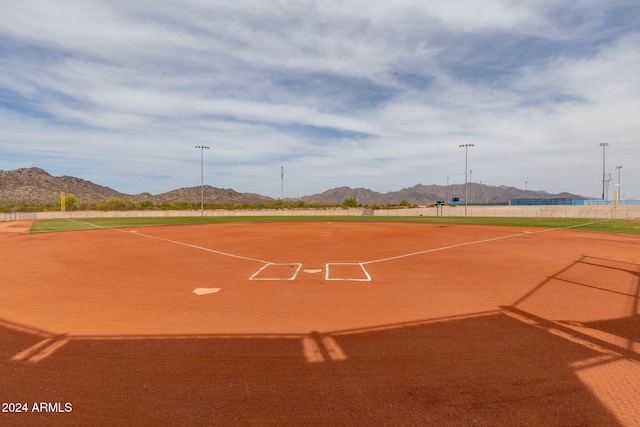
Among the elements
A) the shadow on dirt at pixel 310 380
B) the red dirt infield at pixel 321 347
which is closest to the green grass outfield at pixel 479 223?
the red dirt infield at pixel 321 347

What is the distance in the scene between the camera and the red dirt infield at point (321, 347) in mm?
4039

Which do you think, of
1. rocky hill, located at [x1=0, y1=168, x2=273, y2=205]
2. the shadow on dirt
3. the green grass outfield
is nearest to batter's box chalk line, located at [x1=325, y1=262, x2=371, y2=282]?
the shadow on dirt

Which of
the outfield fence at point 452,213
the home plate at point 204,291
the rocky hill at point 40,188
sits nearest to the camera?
the home plate at point 204,291

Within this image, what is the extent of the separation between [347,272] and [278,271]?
8.01 feet

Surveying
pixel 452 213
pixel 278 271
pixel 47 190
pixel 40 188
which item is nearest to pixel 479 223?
pixel 278 271

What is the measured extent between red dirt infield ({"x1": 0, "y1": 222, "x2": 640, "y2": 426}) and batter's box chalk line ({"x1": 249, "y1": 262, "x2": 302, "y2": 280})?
171 millimetres

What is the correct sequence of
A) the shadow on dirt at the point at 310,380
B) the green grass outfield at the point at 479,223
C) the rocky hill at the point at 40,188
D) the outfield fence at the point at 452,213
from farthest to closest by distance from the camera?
Result: the rocky hill at the point at 40,188 < the outfield fence at the point at 452,213 < the green grass outfield at the point at 479,223 < the shadow on dirt at the point at 310,380

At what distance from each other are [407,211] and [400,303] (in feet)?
250

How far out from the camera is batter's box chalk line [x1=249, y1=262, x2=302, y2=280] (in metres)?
11.0

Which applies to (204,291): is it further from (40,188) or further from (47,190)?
(40,188)

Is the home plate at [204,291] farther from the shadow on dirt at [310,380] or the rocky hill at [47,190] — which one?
the rocky hill at [47,190]

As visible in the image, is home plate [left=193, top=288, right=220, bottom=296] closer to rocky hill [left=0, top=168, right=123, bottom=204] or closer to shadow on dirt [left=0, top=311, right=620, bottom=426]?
shadow on dirt [left=0, top=311, right=620, bottom=426]

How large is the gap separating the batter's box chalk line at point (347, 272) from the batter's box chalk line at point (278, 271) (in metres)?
1.16

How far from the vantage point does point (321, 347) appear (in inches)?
224
